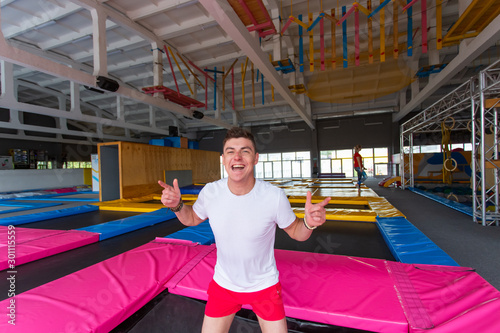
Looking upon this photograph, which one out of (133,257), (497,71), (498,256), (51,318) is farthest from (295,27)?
(51,318)

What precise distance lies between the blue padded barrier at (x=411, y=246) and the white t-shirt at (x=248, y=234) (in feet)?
5.69

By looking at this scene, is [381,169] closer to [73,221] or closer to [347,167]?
[347,167]

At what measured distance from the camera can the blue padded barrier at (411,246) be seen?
80.8 inches

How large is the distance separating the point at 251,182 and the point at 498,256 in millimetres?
3151

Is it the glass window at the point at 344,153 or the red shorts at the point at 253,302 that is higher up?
the glass window at the point at 344,153

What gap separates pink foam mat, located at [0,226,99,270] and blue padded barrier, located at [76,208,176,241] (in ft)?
0.55

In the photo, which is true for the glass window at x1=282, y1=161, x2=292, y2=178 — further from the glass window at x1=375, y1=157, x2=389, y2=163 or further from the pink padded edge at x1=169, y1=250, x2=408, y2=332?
the pink padded edge at x1=169, y1=250, x2=408, y2=332

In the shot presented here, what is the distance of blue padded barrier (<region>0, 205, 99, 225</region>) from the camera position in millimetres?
4074

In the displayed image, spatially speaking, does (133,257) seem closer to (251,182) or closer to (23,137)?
(251,182)

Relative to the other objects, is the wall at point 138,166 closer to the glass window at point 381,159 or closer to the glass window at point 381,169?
the glass window at point 381,159

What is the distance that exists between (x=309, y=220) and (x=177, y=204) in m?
0.71

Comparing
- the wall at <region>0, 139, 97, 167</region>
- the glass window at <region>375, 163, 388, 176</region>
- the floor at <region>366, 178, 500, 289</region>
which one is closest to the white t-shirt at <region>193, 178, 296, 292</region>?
the floor at <region>366, 178, 500, 289</region>

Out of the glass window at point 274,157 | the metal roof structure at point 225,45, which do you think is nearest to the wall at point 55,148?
the metal roof structure at point 225,45

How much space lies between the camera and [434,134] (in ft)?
44.3
